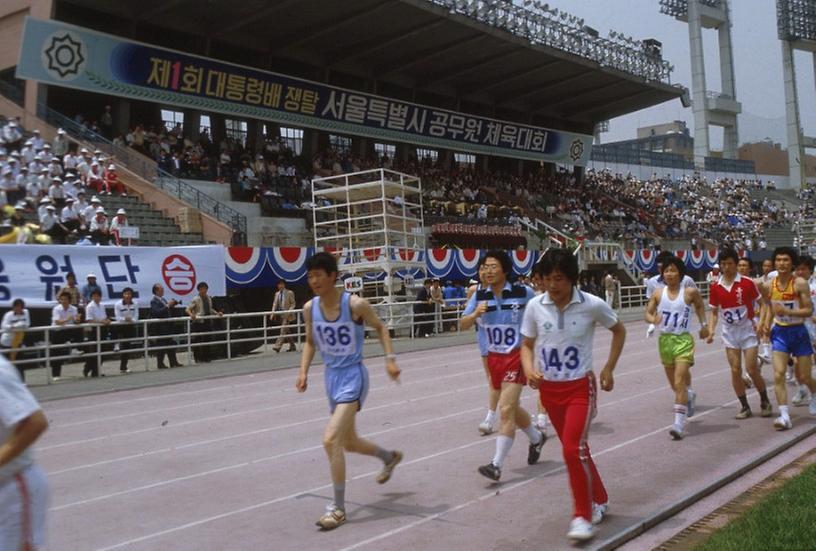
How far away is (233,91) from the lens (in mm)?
34562

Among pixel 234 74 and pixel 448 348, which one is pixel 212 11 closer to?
pixel 234 74

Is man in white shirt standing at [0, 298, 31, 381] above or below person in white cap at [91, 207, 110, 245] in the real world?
below

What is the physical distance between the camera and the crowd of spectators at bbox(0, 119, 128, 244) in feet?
64.8

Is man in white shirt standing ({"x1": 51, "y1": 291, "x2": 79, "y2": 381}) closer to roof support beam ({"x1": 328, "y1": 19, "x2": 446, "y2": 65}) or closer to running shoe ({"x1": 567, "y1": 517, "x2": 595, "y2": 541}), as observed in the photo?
running shoe ({"x1": 567, "y1": 517, "x2": 595, "y2": 541})

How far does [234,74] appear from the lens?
34219 millimetres

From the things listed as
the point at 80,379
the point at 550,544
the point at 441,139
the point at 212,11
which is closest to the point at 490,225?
the point at 441,139

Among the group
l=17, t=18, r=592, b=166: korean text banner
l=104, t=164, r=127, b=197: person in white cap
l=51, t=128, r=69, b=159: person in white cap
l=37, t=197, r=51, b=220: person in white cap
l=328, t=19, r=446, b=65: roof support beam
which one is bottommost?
l=37, t=197, r=51, b=220: person in white cap

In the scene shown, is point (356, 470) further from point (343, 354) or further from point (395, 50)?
point (395, 50)

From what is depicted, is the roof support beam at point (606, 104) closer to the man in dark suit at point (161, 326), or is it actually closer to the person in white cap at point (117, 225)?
the person in white cap at point (117, 225)

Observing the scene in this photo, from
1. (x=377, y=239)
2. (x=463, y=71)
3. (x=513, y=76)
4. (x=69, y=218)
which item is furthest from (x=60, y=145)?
(x=513, y=76)

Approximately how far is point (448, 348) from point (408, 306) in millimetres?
4030

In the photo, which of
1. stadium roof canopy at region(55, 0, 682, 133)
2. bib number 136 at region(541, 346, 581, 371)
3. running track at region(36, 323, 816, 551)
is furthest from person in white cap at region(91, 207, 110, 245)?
bib number 136 at region(541, 346, 581, 371)

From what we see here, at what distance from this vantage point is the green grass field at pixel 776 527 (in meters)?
5.23

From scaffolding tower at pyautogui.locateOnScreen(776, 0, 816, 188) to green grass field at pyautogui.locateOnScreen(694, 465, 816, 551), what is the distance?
278 feet
